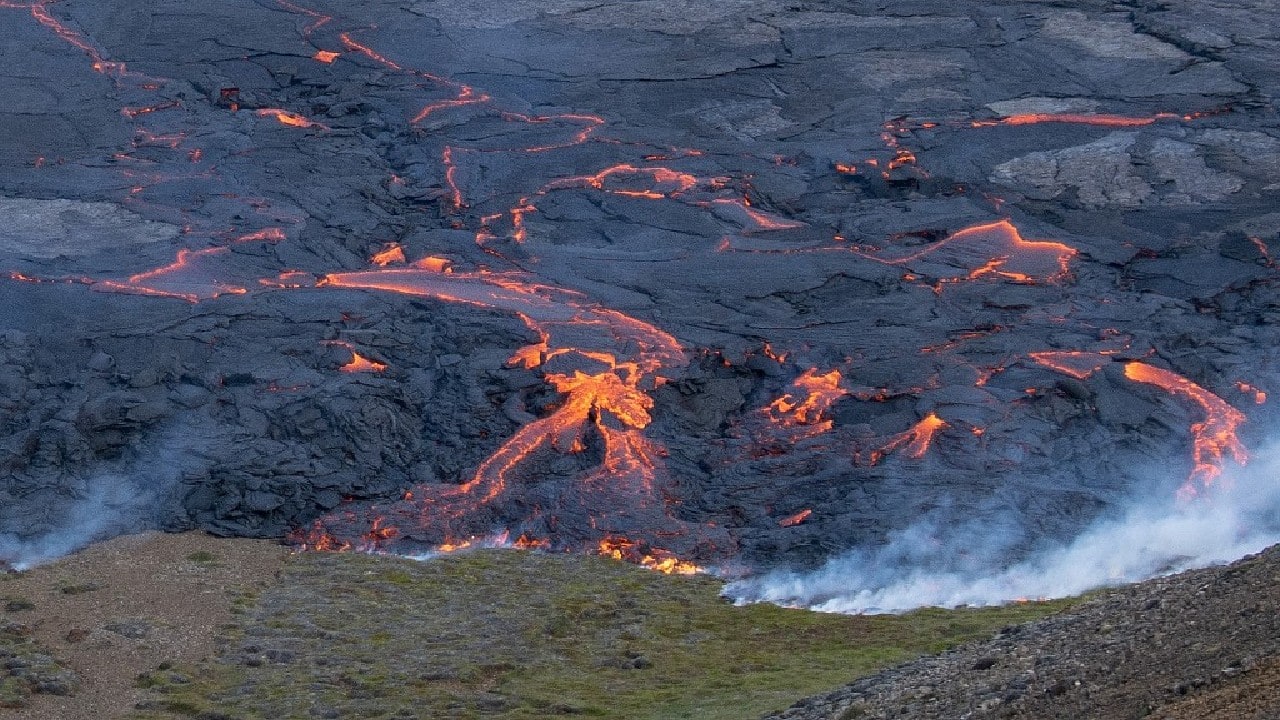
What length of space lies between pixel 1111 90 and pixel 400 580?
12647 millimetres

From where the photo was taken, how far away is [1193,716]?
6.77 metres

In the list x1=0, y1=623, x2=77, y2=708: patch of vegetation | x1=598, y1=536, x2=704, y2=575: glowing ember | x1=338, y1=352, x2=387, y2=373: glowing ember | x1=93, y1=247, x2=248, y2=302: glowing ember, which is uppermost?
x1=0, y1=623, x2=77, y2=708: patch of vegetation

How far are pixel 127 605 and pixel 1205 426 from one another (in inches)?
362

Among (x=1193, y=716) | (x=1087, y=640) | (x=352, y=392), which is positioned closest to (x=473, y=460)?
(x=352, y=392)

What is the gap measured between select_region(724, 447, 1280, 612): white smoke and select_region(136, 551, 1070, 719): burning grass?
0.40 meters

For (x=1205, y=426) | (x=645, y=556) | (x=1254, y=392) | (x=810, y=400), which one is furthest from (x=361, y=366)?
(x=1254, y=392)

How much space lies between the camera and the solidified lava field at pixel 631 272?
14.3 meters

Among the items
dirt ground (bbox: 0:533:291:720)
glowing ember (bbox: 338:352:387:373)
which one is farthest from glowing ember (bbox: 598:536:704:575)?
glowing ember (bbox: 338:352:387:373)

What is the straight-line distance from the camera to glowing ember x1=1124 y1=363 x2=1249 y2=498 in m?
14.4

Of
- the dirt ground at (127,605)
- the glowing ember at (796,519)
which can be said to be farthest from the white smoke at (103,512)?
the glowing ember at (796,519)

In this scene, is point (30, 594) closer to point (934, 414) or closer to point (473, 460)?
point (473, 460)

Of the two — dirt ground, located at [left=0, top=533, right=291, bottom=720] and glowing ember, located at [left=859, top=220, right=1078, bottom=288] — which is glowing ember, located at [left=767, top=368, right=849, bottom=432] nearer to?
glowing ember, located at [left=859, top=220, right=1078, bottom=288]

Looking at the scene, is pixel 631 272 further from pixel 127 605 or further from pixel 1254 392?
pixel 127 605

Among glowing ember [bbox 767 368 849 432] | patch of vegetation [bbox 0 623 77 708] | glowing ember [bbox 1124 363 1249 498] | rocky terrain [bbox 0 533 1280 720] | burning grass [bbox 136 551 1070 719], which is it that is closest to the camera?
rocky terrain [bbox 0 533 1280 720]
